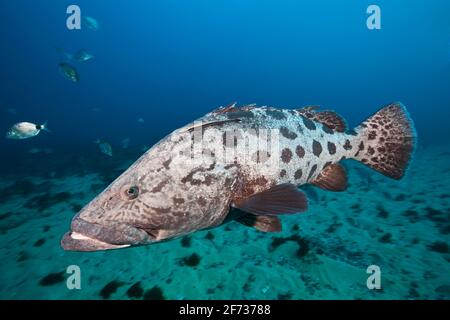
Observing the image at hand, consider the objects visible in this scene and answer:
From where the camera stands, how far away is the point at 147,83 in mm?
148750

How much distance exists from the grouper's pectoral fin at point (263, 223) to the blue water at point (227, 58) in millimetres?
76532

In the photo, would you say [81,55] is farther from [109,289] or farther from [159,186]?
[159,186]

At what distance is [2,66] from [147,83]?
7337 centimetres

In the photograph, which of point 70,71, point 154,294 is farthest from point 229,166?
point 70,71

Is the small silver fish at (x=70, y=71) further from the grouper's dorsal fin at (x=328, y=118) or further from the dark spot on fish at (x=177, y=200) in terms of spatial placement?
the dark spot on fish at (x=177, y=200)

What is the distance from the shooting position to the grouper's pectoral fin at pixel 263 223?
9.70 feet

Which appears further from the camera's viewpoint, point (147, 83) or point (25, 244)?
point (147, 83)

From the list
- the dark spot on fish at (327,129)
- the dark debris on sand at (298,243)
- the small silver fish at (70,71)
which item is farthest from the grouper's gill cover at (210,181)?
the small silver fish at (70,71)

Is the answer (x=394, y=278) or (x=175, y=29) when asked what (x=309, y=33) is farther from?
(x=394, y=278)

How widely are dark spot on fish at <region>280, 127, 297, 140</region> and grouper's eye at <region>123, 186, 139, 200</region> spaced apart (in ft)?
5.08

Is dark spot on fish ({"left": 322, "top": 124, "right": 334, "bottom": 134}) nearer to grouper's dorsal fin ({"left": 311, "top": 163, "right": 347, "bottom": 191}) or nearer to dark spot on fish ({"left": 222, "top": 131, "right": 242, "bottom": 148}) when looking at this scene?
grouper's dorsal fin ({"left": 311, "top": 163, "right": 347, "bottom": 191})

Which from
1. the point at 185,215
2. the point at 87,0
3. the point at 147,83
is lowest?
the point at 185,215

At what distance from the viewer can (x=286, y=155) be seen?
9.34 ft
